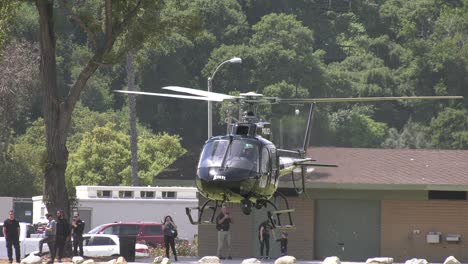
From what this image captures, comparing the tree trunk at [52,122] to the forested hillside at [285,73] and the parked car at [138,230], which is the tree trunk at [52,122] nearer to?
the parked car at [138,230]

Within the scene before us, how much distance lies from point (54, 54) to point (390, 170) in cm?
1171

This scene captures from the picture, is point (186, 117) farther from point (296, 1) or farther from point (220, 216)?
point (220, 216)

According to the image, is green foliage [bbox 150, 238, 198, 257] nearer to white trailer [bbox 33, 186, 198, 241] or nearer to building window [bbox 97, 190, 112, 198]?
white trailer [bbox 33, 186, 198, 241]

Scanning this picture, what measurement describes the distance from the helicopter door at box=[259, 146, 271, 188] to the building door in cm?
1200

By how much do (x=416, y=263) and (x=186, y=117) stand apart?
77767 millimetres

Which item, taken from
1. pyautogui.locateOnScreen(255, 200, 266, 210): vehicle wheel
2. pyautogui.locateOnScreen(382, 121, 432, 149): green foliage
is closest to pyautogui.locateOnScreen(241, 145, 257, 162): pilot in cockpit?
pyautogui.locateOnScreen(255, 200, 266, 210): vehicle wheel

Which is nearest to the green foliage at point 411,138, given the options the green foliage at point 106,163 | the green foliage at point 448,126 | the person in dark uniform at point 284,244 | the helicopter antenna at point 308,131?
the green foliage at point 448,126

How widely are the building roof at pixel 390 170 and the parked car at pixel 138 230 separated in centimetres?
728

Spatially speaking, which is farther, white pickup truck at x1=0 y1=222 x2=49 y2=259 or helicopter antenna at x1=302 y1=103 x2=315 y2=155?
white pickup truck at x1=0 y1=222 x2=49 y2=259

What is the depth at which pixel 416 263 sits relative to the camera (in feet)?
121

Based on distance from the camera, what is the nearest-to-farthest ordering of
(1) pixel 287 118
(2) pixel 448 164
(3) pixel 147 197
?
(1) pixel 287 118, (2) pixel 448 164, (3) pixel 147 197

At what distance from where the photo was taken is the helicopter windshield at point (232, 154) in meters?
32.6

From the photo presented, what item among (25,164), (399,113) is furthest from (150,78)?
(25,164)

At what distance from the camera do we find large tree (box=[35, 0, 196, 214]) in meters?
42.9
